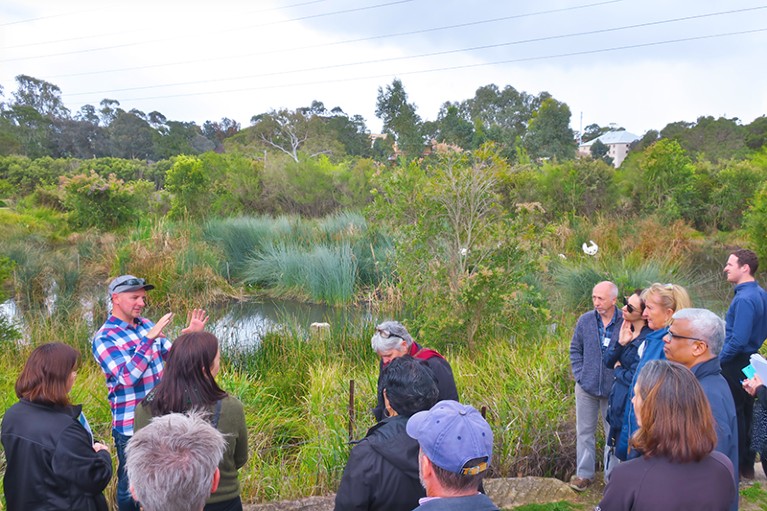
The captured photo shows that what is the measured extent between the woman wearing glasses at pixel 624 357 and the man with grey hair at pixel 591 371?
0.62ft

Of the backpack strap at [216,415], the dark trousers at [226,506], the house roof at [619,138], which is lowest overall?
the dark trousers at [226,506]

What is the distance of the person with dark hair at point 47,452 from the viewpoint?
2.36 meters

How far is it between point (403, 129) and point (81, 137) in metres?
36.5

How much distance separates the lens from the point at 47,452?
236 cm

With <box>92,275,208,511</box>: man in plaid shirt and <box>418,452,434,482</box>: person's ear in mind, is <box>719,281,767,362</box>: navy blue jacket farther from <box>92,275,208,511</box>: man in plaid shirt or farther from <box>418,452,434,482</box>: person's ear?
<box>92,275,208,511</box>: man in plaid shirt

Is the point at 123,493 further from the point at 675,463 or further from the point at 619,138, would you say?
the point at 619,138

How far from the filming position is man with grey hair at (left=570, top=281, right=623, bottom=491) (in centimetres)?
382

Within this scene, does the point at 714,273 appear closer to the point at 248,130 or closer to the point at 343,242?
the point at 343,242

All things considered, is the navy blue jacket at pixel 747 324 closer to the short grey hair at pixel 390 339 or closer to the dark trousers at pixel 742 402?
the dark trousers at pixel 742 402

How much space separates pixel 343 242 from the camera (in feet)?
42.1

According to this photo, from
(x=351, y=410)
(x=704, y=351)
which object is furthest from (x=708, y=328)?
(x=351, y=410)

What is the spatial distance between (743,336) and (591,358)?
988 mm

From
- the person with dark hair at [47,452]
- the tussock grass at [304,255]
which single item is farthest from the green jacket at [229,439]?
the tussock grass at [304,255]

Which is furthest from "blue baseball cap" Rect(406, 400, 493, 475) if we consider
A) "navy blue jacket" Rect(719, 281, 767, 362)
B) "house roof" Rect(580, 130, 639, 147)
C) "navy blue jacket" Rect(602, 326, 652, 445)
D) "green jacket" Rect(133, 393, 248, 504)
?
"house roof" Rect(580, 130, 639, 147)
